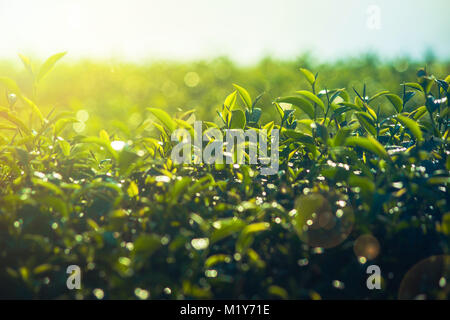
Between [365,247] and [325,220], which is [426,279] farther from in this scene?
[325,220]

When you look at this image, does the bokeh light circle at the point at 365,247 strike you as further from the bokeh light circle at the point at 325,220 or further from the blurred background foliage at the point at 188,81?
the blurred background foliage at the point at 188,81

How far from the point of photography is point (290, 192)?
1355mm

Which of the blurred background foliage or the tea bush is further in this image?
the blurred background foliage

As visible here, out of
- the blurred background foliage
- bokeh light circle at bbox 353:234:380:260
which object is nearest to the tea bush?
bokeh light circle at bbox 353:234:380:260

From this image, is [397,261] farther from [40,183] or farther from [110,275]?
[40,183]

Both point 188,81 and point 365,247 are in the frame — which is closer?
point 365,247

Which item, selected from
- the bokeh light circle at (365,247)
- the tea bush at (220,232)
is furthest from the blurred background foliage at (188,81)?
the bokeh light circle at (365,247)

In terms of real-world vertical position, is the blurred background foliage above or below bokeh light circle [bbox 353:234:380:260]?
above

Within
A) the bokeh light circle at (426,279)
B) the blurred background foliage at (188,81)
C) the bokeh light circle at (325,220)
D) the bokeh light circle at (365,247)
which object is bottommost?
the bokeh light circle at (426,279)

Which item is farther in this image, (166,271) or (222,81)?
(222,81)

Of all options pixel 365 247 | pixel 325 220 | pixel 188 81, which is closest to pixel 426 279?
pixel 365 247

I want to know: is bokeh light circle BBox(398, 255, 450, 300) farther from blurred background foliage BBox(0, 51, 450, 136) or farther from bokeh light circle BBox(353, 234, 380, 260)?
blurred background foliage BBox(0, 51, 450, 136)
